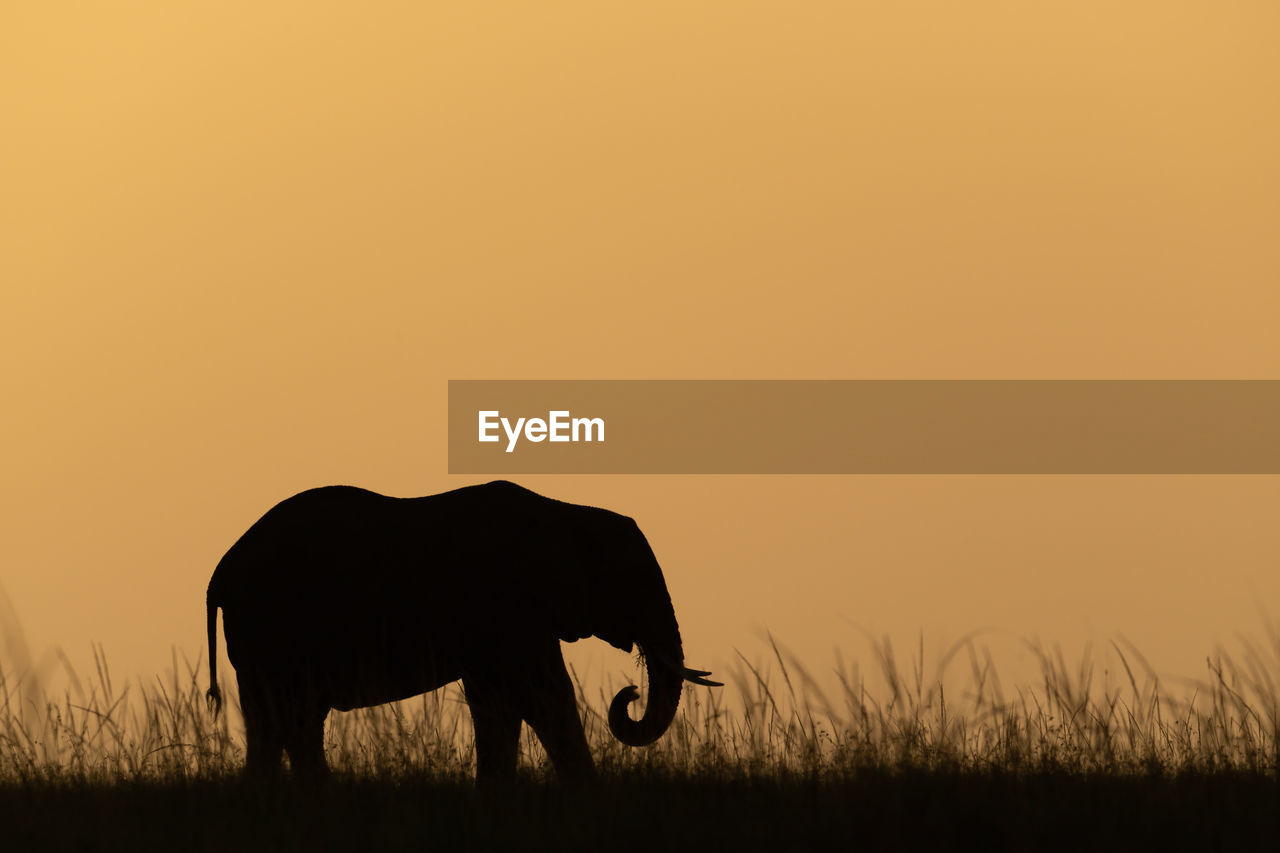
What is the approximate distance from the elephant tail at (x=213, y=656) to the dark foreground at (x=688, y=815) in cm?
154

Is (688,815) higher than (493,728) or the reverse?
the reverse

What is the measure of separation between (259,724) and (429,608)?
1214 millimetres

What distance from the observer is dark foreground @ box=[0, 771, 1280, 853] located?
6.87 m

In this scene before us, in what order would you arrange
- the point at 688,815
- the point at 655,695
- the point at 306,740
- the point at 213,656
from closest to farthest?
the point at 688,815 < the point at 306,740 < the point at 655,695 < the point at 213,656

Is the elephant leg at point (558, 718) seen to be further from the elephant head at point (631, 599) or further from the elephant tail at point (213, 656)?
the elephant tail at point (213, 656)

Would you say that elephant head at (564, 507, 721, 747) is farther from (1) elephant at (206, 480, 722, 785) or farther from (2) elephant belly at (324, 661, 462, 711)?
(2) elephant belly at (324, 661, 462, 711)

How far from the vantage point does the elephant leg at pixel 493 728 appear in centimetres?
873

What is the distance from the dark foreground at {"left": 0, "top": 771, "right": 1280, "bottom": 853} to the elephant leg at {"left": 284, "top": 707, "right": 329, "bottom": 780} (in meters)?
0.94

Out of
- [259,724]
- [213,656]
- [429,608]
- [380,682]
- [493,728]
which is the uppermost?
[429,608]

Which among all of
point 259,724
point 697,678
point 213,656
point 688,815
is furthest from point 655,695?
point 213,656

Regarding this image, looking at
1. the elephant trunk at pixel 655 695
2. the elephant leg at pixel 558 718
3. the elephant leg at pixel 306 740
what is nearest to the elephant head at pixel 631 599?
the elephant trunk at pixel 655 695

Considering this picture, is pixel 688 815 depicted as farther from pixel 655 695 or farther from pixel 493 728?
pixel 655 695

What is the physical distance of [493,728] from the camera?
29.4ft

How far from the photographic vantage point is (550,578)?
970 centimetres
